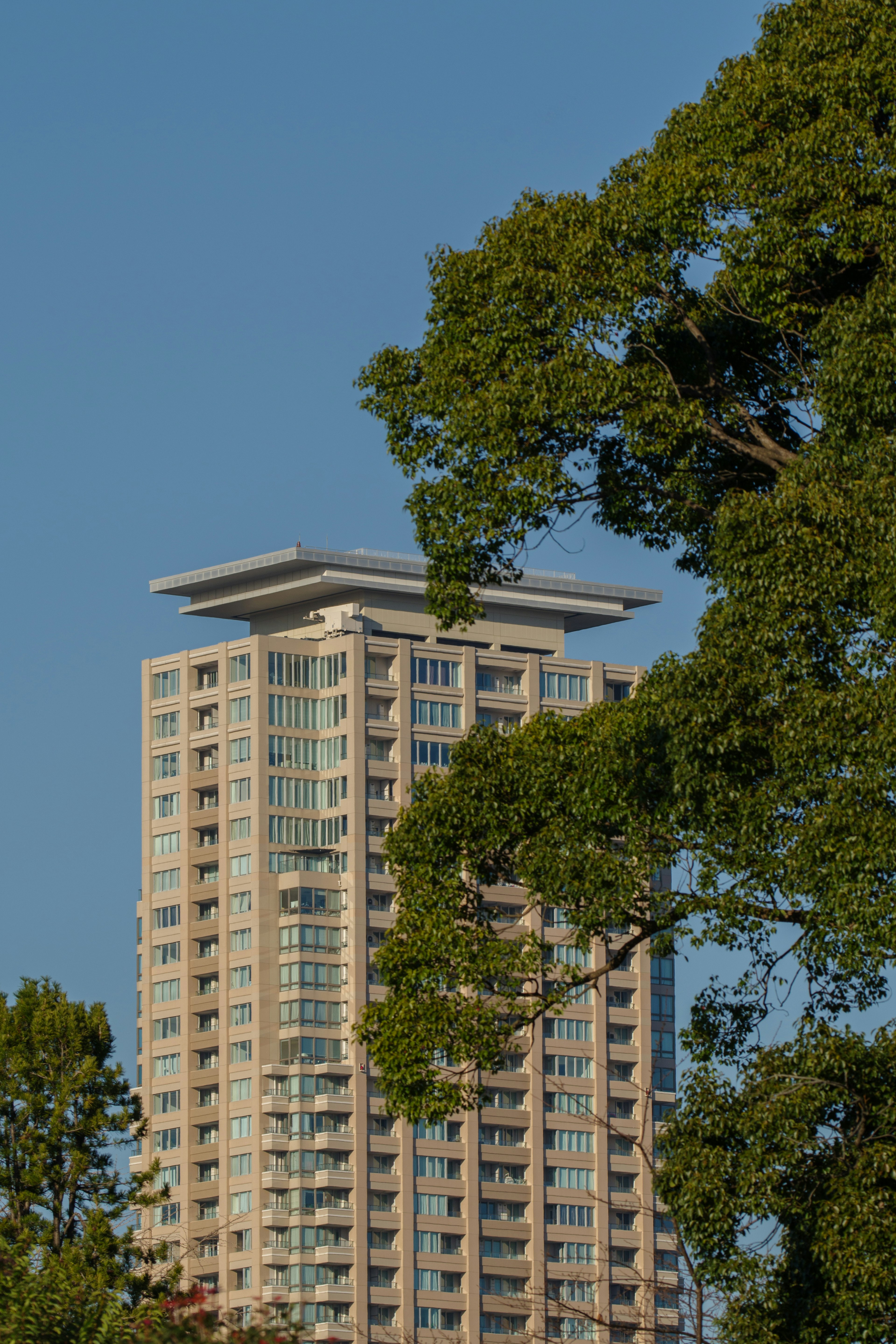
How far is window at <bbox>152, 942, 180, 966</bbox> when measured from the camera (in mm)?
158375

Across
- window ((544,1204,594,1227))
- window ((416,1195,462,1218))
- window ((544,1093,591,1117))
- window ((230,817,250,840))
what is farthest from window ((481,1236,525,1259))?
window ((230,817,250,840))

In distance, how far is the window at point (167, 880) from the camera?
526ft

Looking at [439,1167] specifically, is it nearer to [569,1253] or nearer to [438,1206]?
[438,1206]

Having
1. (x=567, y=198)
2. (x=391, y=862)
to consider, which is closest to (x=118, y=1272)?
(x=391, y=862)

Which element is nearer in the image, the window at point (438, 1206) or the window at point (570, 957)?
the window at point (570, 957)

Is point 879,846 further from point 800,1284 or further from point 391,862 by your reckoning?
point 391,862

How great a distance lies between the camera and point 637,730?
2684cm

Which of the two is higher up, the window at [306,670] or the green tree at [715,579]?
the window at [306,670]

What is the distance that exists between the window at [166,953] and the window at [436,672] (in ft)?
78.4

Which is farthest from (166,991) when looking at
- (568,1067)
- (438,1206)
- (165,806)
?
(568,1067)

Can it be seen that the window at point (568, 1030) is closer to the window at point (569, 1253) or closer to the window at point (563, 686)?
the window at point (569, 1253)

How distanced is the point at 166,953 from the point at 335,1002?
12.9m

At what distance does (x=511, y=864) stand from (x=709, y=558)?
14.9ft

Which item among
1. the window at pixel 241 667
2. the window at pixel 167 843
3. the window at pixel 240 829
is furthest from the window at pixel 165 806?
the window at pixel 241 667
